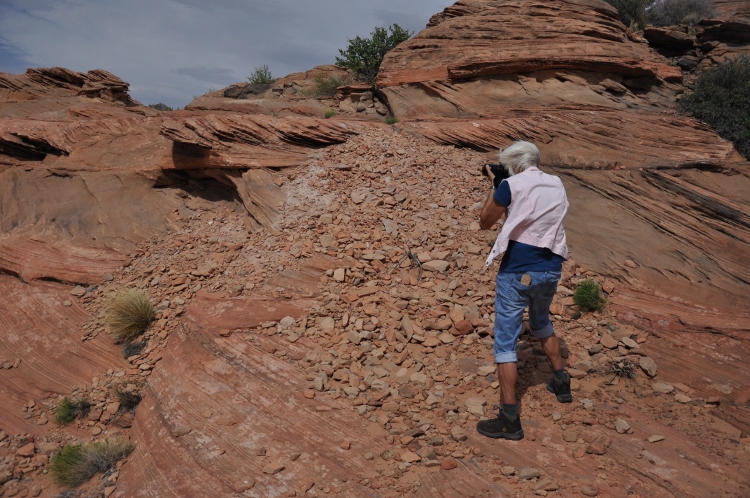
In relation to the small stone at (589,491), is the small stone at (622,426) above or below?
above

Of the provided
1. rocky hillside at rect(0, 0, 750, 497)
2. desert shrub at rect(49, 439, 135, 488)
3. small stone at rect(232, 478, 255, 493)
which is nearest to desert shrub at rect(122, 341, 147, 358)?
rocky hillside at rect(0, 0, 750, 497)

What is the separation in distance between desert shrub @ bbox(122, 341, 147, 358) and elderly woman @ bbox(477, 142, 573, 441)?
4.32 m

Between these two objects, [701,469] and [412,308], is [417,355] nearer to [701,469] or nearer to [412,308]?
[412,308]

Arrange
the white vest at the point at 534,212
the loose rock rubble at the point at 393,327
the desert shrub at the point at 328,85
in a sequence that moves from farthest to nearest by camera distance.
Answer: the desert shrub at the point at 328,85 → the loose rock rubble at the point at 393,327 → the white vest at the point at 534,212

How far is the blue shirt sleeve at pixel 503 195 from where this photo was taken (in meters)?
3.24

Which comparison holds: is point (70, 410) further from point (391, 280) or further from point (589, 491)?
point (589, 491)

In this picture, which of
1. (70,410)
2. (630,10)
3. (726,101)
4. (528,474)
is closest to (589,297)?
(528,474)

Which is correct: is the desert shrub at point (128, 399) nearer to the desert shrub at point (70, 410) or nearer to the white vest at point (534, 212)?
the desert shrub at point (70, 410)

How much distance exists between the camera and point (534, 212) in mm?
3254

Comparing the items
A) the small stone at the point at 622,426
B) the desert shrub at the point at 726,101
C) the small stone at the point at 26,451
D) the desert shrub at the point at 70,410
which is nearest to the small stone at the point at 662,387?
the small stone at the point at 622,426

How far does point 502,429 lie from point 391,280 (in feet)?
7.34

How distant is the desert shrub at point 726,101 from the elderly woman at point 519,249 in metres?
4.88

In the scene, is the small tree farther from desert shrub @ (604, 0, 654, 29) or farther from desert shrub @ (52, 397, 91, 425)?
desert shrub @ (52, 397, 91, 425)

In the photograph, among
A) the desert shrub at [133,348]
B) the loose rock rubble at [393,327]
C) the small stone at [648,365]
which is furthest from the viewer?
the desert shrub at [133,348]
